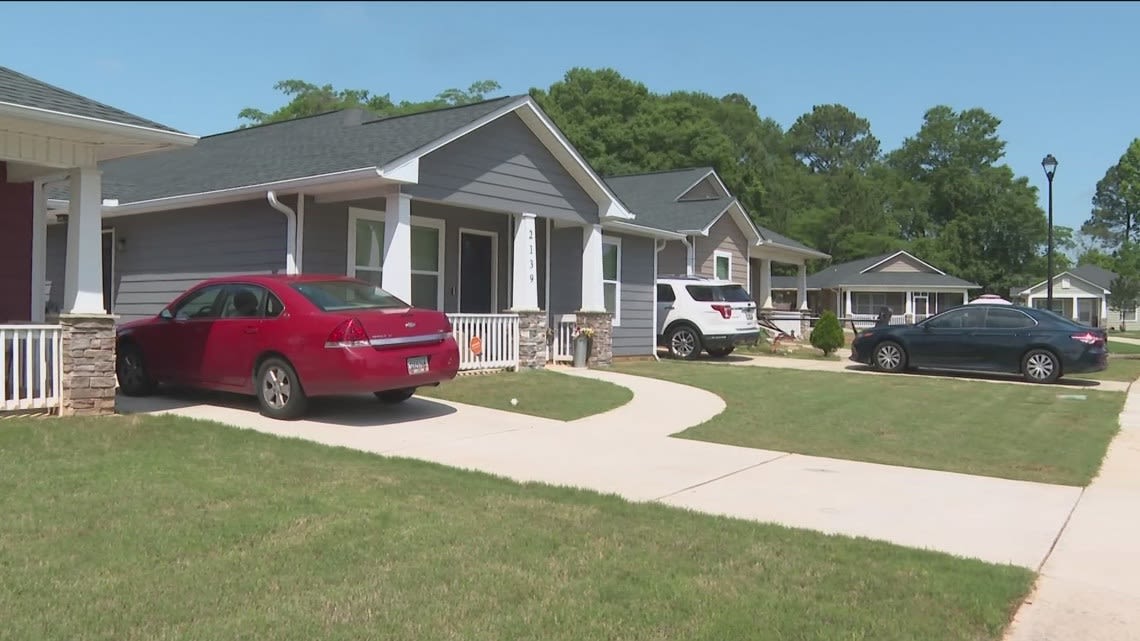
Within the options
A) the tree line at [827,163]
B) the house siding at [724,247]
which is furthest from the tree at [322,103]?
the house siding at [724,247]

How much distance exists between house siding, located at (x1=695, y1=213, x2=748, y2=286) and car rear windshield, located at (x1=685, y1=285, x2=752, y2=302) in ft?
17.3

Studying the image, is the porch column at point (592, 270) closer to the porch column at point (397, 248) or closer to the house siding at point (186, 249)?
the porch column at point (397, 248)

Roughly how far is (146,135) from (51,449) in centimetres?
340

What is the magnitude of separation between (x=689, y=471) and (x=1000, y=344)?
35.7 feet

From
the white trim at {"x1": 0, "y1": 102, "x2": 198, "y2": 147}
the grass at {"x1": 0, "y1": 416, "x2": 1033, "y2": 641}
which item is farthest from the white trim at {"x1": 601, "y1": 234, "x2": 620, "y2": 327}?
the grass at {"x1": 0, "y1": 416, "x2": 1033, "y2": 641}

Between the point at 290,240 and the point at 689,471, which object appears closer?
the point at 689,471

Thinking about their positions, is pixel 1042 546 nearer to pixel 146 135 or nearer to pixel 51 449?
pixel 51 449

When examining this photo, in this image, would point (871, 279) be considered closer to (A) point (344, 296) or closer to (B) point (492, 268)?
(B) point (492, 268)

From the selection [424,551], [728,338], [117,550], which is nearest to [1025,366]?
[728,338]

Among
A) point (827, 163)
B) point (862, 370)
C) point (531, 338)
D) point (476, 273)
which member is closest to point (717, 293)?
point (862, 370)

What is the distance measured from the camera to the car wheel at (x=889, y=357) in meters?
16.9

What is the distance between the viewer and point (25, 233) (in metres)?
10.9

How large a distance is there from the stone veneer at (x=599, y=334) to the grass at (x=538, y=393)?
308 centimetres

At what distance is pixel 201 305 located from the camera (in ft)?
33.0
